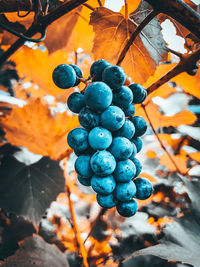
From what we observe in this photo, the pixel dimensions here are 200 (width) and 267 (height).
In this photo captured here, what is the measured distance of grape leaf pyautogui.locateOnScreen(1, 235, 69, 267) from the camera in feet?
2.68

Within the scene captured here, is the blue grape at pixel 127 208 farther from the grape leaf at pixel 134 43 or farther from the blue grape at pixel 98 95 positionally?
the grape leaf at pixel 134 43

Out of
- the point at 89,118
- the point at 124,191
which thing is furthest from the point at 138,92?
the point at 124,191

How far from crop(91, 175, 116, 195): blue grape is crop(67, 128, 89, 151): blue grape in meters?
0.09

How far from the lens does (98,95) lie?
0.45m

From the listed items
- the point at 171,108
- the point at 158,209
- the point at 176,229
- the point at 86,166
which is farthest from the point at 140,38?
the point at 158,209

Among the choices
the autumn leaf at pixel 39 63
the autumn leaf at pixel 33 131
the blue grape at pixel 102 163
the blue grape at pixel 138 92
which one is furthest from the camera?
the autumn leaf at pixel 39 63

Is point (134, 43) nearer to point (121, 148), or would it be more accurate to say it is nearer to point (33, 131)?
point (121, 148)

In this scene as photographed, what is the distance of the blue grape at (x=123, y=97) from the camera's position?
1.66ft

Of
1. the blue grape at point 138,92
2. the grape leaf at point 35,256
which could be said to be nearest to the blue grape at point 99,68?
the blue grape at point 138,92

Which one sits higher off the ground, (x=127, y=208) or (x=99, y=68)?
(x=99, y=68)

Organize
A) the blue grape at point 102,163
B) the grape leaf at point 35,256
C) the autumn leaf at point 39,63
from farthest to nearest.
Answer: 1. the autumn leaf at point 39,63
2. the grape leaf at point 35,256
3. the blue grape at point 102,163

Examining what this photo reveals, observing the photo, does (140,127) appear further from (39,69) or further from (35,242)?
(39,69)

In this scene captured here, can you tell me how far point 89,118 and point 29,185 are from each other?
0.57 meters

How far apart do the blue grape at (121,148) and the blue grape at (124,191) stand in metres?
0.07
